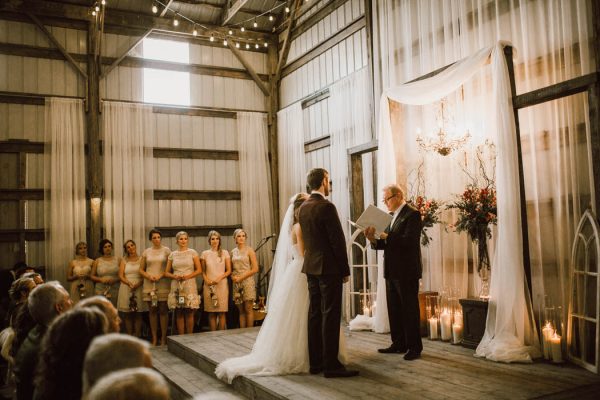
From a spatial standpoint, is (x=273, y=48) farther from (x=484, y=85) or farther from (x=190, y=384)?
(x=190, y=384)

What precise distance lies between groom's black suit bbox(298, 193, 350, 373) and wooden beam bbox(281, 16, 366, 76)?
5.29m

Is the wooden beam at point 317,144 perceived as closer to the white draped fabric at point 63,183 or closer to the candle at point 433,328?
the white draped fabric at point 63,183

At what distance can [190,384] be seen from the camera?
4805mm

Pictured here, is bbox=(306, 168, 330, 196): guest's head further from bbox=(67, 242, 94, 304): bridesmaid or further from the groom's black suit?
bbox=(67, 242, 94, 304): bridesmaid

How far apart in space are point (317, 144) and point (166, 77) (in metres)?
3.31

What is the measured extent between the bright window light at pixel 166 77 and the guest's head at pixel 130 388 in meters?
9.46

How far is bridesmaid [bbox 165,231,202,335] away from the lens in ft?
23.3

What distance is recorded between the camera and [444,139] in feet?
18.4

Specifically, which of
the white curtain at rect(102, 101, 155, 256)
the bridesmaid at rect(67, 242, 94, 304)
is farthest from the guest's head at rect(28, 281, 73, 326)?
the white curtain at rect(102, 101, 155, 256)

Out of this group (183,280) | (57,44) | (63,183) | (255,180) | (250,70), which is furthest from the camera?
(250,70)

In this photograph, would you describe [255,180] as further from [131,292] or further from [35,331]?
[35,331]

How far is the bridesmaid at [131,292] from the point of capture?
7.20 m

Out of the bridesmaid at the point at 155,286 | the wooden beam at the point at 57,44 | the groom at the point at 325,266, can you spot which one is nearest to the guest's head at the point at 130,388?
the groom at the point at 325,266

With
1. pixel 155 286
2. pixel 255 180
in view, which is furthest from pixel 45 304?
pixel 255 180
